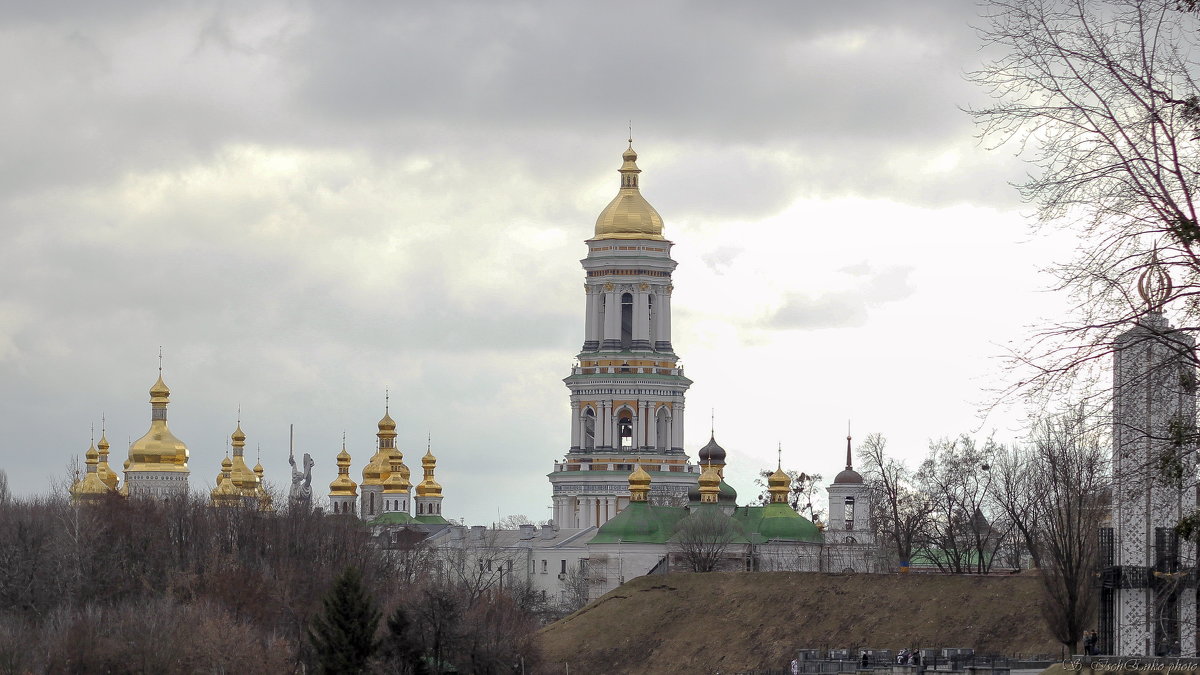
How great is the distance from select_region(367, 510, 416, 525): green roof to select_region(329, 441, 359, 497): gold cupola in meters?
4.32

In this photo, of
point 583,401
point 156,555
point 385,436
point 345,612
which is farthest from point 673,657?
point 385,436

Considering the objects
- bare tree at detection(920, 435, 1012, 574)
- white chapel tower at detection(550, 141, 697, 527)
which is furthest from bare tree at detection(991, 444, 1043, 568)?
white chapel tower at detection(550, 141, 697, 527)

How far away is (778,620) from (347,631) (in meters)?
24.3

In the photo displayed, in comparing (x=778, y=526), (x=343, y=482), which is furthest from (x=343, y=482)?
(x=778, y=526)

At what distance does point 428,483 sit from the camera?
125875 millimetres

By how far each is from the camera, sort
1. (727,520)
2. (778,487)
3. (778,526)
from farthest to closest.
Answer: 1. (778,487)
2. (778,526)
3. (727,520)

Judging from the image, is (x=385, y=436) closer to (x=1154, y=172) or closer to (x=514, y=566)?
(x=514, y=566)

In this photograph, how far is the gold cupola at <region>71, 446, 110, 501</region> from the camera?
94756mm

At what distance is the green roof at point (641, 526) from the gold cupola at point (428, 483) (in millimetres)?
33909

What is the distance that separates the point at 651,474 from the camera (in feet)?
364

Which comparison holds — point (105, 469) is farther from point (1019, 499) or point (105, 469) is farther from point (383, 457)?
point (1019, 499)

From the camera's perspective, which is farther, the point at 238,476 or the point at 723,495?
the point at 238,476

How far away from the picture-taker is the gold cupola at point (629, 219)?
114375mm

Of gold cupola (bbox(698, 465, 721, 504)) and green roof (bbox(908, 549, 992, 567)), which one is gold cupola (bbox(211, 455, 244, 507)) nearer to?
gold cupola (bbox(698, 465, 721, 504))
